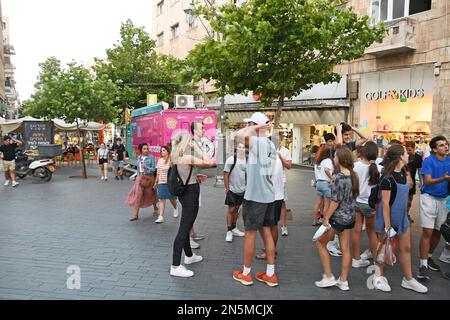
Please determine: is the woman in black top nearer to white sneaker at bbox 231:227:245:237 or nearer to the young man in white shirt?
the young man in white shirt

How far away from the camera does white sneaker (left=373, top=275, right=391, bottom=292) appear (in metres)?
4.35

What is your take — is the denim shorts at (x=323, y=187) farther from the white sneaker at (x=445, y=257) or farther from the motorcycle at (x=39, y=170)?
the motorcycle at (x=39, y=170)

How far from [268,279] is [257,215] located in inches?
29.3

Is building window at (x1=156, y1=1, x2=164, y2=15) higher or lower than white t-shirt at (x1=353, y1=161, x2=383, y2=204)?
higher

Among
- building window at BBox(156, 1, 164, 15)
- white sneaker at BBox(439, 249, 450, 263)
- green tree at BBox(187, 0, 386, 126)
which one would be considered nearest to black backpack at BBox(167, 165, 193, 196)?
green tree at BBox(187, 0, 386, 126)

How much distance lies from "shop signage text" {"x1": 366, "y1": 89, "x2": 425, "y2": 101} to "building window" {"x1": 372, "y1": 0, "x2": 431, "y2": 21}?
283cm

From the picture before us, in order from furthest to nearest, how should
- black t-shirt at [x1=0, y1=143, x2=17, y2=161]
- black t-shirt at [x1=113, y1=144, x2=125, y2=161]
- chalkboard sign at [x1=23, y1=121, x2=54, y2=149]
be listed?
chalkboard sign at [x1=23, y1=121, x2=54, y2=149] < black t-shirt at [x1=113, y1=144, x2=125, y2=161] < black t-shirt at [x1=0, y1=143, x2=17, y2=161]

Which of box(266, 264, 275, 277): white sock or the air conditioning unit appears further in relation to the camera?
the air conditioning unit

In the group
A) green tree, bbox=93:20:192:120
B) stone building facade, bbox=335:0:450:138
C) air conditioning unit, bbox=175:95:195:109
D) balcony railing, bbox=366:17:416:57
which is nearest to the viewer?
stone building facade, bbox=335:0:450:138

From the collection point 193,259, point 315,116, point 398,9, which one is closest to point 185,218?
point 193,259

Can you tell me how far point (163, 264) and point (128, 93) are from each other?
66.1ft

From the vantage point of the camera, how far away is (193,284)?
446 cm

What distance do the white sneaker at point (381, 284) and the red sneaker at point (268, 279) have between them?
3.61 ft
